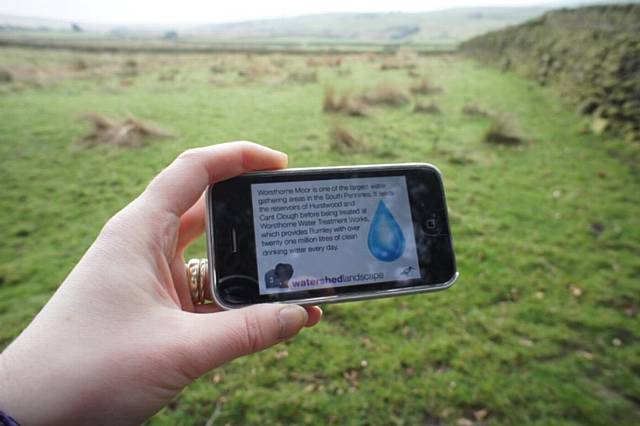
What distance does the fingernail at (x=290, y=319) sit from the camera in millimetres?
1692

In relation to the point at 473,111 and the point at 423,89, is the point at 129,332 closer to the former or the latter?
the point at 473,111

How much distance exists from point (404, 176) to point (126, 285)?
1.47 metres

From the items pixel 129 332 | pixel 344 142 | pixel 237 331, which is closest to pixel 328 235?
pixel 237 331

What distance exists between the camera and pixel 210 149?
1905 millimetres

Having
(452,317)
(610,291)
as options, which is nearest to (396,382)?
(452,317)

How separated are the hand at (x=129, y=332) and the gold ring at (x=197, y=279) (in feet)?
0.33

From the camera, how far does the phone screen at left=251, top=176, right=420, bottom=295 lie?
6.30 feet

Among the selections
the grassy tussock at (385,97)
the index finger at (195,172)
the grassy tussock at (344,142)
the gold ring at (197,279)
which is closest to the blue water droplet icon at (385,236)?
the index finger at (195,172)

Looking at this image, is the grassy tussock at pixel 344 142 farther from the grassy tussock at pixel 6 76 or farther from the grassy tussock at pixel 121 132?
the grassy tussock at pixel 6 76

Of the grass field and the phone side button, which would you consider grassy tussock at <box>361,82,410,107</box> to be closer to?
the grass field

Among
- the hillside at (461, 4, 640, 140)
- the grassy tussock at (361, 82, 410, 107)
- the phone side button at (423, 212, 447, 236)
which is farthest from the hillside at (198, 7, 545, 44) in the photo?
the phone side button at (423, 212, 447, 236)

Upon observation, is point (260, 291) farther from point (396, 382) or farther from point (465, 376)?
point (465, 376)

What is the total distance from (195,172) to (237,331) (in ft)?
2.60

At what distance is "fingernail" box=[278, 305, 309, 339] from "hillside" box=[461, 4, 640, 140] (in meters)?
9.60
